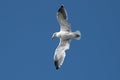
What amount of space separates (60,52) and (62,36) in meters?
0.52

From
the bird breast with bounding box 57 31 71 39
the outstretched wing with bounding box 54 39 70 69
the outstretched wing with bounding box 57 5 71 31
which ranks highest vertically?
the outstretched wing with bounding box 57 5 71 31

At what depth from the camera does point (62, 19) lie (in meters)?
21.3

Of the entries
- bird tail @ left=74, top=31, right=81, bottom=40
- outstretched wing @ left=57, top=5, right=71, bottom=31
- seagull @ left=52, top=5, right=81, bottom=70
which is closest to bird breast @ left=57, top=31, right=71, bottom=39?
seagull @ left=52, top=5, right=81, bottom=70

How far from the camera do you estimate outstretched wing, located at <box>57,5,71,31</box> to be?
21.1 m

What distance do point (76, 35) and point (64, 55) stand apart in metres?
0.76

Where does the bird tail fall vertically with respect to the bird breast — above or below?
below

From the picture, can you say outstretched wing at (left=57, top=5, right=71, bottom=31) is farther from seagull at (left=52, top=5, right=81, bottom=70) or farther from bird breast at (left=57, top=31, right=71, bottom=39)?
bird breast at (left=57, top=31, right=71, bottom=39)

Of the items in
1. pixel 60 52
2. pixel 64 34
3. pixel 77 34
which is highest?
pixel 64 34

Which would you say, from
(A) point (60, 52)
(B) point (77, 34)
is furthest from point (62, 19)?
(A) point (60, 52)

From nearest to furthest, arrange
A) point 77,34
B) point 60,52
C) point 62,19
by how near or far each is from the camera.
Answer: point 77,34, point 62,19, point 60,52

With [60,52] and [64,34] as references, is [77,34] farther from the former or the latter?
[60,52]

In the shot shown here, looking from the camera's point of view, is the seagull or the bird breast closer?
the seagull

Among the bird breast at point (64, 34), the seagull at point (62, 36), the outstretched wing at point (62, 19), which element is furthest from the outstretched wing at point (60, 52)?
the outstretched wing at point (62, 19)

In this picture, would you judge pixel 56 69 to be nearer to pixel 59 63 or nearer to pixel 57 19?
pixel 59 63
